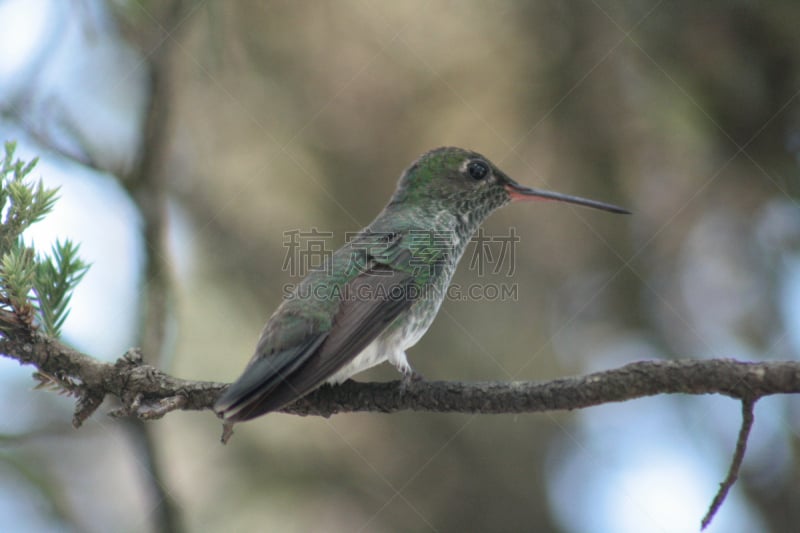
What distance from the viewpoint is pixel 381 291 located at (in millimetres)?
3443

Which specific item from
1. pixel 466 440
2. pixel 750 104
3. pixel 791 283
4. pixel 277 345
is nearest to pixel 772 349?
pixel 791 283

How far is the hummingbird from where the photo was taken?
285cm

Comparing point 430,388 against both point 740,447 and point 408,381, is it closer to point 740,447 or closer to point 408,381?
point 408,381

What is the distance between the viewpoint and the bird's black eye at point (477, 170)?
14.9 feet

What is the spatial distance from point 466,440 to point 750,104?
311cm

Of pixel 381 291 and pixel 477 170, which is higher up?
pixel 477 170

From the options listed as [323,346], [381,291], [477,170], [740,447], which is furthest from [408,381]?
[477,170]

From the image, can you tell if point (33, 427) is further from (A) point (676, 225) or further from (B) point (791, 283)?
(B) point (791, 283)

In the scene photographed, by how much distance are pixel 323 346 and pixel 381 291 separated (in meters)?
0.47

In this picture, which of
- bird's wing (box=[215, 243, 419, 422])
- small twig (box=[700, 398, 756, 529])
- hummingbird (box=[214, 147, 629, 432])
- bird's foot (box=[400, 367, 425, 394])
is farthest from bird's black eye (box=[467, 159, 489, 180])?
small twig (box=[700, 398, 756, 529])

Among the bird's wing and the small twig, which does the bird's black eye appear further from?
the small twig

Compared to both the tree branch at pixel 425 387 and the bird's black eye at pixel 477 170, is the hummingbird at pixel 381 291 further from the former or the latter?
the tree branch at pixel 425 387

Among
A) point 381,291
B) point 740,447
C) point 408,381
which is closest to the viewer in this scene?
point 740,447

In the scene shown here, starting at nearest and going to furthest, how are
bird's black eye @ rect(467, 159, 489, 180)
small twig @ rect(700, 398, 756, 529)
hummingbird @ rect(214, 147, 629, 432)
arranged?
small twig @ rect(700, 398, 756, 529) → hummingbird @ rect(214, 147, 629, 432) → bird's black eye @ rect(467, 159, 489, 180)
